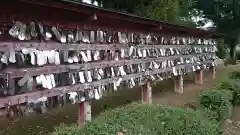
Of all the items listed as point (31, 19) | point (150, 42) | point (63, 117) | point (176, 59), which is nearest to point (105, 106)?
point (63, 117)

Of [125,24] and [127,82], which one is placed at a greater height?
[125,24]

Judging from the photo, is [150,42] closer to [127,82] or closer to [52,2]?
[127,82]

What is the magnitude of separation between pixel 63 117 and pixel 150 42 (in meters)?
3.93

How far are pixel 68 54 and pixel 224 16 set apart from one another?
1011 inches

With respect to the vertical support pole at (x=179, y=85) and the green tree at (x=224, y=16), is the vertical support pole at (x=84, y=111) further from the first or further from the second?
the green tree at (x=224, y=16)

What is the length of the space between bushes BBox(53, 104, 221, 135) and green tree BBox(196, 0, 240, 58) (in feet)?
78.3

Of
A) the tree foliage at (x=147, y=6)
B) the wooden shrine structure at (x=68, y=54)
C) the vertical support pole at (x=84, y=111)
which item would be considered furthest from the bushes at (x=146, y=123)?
the tree foliage at (x=147, y=6)

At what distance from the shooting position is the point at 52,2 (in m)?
5.49

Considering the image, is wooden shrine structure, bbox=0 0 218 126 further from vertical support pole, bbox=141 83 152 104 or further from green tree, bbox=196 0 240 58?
green tree, bbox=196 0 240 58

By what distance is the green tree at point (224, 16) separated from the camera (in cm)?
2825

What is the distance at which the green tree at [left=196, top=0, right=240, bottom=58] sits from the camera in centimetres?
2825

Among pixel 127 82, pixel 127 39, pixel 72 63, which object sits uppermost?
pixel 127 39

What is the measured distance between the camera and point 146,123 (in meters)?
5.10

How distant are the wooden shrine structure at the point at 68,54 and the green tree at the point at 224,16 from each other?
2028 centimetres
